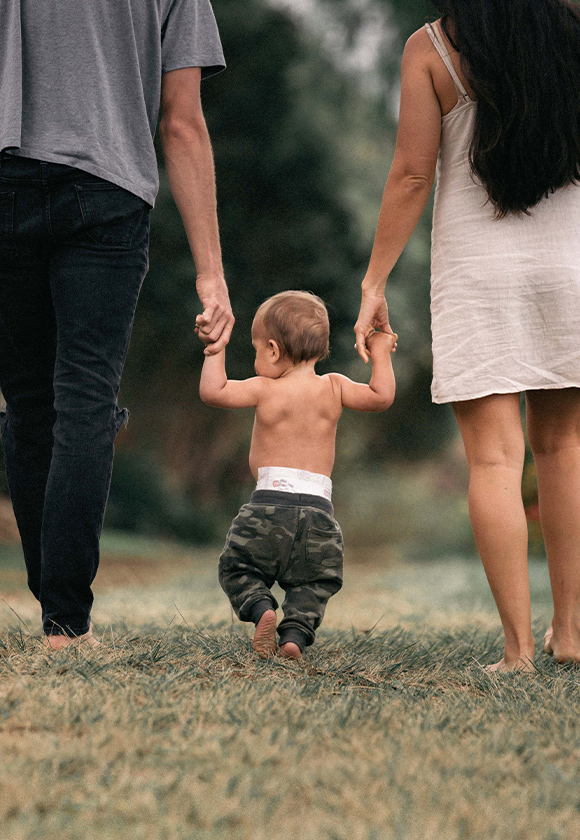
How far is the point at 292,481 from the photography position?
2.61 m

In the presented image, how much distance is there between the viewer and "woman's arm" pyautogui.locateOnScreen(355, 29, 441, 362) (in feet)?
7.99

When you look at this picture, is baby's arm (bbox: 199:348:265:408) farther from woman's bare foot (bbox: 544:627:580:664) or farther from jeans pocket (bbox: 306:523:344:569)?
woman's bare foot (bbox: 544:627:580:664)

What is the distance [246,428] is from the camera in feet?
35.8

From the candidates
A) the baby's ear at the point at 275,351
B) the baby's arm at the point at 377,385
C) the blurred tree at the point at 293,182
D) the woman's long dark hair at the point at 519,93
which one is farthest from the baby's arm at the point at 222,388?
the blurred tree at the point at 293,182

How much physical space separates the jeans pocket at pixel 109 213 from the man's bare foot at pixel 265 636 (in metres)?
1.04

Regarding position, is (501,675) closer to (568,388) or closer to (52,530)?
(568,388)

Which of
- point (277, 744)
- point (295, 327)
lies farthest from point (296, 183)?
point (277, 744)

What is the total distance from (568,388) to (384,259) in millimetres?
658

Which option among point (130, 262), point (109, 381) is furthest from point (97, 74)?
point (109, 381)

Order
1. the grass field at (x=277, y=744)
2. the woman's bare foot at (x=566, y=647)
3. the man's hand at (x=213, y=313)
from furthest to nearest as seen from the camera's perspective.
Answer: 1. the man's hand at (x=213, y=313)
2. the woman's bare foot at (x=566, y=647)
3. the grass field at (x=277, y=744)

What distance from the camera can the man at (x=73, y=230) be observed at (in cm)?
221

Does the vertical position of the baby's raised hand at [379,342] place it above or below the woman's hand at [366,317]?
below

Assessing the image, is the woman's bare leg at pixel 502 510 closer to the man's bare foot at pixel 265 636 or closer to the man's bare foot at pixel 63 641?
the man's bare foot at pixel 265 636

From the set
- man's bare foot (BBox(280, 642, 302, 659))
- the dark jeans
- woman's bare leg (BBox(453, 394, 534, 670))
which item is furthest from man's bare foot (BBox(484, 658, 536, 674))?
the dark jeans
